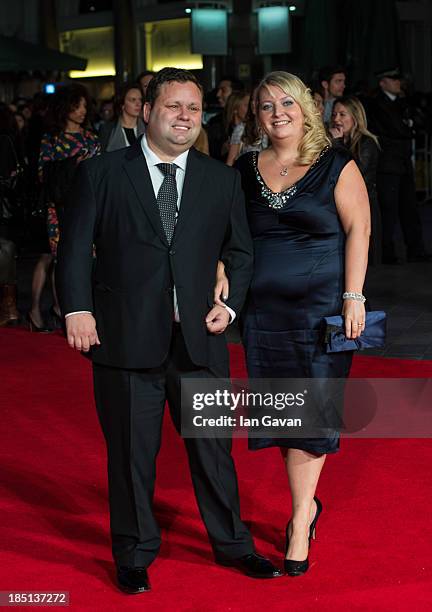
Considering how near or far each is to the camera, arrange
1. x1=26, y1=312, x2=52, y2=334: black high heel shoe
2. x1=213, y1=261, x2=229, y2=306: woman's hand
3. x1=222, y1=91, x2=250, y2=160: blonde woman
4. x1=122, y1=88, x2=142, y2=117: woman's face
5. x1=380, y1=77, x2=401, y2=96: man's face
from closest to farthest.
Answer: x1=213, y1=261, x2=229, y2=306: woman's hand
x1=26, y1=312, x2=52, y2=334: black high heel shoe
x1=122, y1=88, x2=142, y2=117: woman's face
x1=222, y1=91, x2=250, y2=160: blonde woman
x1=380, y1=77, x2=401, y2=96: man's face

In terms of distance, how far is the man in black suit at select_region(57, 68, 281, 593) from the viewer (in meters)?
3.66

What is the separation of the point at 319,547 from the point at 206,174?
4.62ft

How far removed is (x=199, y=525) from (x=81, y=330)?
113cm

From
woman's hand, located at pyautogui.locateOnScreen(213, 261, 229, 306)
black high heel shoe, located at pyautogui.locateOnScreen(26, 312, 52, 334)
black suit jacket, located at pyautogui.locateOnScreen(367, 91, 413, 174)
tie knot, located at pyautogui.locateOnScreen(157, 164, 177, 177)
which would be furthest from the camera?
black suit jacket, located at pyautogui.locateOnScreen(367, 91, 413, 174)

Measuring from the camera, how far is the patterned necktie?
12.1 feet

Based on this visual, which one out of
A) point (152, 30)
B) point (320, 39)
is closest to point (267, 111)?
point (320, 39)

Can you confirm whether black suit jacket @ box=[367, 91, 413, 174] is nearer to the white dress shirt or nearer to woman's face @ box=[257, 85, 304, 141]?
woman's face @ box=[257, 85, 304, 141]

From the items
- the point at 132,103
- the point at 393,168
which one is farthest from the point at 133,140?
the point at 393,168

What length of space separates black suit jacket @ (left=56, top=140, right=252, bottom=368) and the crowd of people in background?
3.66 ft

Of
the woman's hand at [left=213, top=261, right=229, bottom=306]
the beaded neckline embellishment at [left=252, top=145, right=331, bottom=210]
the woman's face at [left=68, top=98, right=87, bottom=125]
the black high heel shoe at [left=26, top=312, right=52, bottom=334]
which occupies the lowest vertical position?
the black high heel shoe at [left=26, top=312, right=52, bottom=334]

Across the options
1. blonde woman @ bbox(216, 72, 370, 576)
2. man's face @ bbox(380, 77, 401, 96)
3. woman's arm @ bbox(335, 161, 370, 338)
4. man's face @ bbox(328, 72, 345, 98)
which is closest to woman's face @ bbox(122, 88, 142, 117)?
man's face @ bbox(328, 72, 345, 98)

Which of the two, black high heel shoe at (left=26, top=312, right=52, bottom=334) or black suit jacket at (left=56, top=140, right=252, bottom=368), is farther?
black high heel shoe at (left=26, top=312, right=52, bottom=334)

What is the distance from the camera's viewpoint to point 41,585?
382 cm

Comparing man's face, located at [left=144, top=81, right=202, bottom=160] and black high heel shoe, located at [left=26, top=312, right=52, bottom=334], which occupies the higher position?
man's face, located at [left=144, top=81, right=202, bottom=160]
